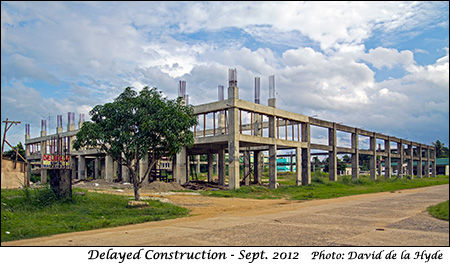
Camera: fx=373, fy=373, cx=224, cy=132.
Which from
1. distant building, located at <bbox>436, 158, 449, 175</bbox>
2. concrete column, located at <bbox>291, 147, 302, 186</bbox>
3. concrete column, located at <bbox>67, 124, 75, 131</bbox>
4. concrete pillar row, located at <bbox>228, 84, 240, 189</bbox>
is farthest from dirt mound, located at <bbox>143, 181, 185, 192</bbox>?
distant building, located at <bbox>436, 158, 449, 175</bbox>

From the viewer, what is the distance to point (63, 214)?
14445 mm

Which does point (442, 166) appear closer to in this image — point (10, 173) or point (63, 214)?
point (10, 173)

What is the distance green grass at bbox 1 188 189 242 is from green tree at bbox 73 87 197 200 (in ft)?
8.80

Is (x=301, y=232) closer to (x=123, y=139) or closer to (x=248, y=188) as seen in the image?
(x=123, y=139)

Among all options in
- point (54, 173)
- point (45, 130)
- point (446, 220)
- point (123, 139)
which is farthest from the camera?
point (45, 130)

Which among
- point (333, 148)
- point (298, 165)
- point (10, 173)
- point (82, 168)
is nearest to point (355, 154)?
point (333, 148)

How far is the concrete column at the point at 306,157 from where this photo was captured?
39.1 m

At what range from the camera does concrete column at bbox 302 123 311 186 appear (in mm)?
39125

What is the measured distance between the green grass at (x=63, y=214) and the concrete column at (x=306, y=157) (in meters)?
23.4

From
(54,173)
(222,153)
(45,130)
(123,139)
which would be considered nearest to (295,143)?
(222,153)

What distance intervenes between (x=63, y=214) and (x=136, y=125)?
579 centimetres

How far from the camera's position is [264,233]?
10.9 meters

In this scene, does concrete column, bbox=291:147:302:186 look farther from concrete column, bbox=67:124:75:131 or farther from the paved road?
concrete column, bbox=67:124:75:131

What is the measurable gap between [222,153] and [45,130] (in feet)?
102
